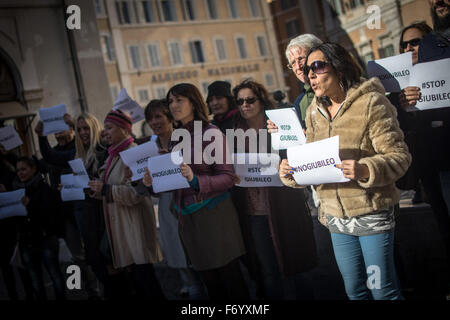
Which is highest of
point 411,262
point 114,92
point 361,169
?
point 114,92

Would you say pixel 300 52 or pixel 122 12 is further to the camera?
pixel 122 12

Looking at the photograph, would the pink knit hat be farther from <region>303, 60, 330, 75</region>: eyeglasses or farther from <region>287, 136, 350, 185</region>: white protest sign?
<region>303, 60, 330, 75</region>: eyeglasses

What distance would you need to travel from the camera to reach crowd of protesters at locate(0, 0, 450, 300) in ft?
7.30

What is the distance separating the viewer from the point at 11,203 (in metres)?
4.32

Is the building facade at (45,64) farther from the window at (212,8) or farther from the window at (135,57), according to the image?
the window at (212,8)

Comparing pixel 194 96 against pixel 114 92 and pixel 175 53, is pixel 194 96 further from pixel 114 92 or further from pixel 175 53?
pixel 175 53

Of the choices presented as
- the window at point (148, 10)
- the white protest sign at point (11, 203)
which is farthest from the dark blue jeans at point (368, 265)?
the window at point (148, 10)

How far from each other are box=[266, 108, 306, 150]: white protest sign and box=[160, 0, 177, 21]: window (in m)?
27.7

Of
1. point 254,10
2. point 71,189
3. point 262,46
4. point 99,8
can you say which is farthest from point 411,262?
point 254,10

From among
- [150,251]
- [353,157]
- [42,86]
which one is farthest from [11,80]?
[353,157]

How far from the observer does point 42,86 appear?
8664mm

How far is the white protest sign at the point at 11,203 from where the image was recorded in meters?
4.29

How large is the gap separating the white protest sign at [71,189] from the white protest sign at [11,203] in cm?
55

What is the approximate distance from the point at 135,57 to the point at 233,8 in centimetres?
859
